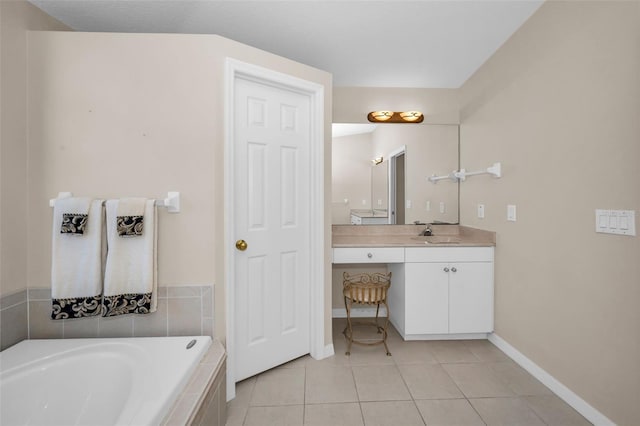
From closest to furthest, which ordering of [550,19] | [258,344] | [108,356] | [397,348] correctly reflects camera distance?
[108,356] < [550,19] < [258,344] < [397,348]

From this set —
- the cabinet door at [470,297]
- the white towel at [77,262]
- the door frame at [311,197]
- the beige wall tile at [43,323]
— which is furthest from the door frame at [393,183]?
the beige wall tile at [43,323]

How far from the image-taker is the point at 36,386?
1.32 metres

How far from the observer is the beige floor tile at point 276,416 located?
159 centimetres

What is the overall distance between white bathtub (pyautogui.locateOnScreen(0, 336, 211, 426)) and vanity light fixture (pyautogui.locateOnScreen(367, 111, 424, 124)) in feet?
8.14

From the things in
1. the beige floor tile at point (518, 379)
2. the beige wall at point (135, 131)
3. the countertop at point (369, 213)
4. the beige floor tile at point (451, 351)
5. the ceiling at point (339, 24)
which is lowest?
the beige floor tile at point (518, 379)

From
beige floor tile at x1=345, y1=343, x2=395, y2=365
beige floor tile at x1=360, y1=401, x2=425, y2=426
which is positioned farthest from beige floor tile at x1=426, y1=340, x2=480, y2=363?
beige floor tile at x1=360, y1=401, x2=425, y2=426

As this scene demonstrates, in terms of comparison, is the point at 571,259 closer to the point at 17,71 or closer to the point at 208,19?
the point at 208,19

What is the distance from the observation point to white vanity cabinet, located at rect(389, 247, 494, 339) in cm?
243

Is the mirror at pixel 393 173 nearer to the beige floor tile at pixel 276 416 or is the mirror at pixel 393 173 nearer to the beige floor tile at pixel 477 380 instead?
the beige floor tile at pixel 477 380

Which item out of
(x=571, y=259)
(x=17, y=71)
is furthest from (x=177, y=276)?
(x=571, y=259)

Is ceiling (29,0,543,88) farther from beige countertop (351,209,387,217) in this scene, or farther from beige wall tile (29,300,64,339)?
beige wall tile (29,300,64,339)

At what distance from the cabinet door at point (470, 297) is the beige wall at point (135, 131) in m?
1.89

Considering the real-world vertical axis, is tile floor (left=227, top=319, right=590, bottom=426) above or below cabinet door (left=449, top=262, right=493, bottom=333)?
below

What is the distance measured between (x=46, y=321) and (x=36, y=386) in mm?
462
